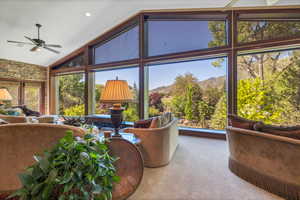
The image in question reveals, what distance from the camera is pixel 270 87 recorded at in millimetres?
3543

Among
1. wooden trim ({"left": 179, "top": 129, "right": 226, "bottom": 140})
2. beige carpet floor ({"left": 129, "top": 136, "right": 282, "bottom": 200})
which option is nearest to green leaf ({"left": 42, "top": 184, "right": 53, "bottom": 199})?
beige carpet floor ({"left": 129, "top": 136, "right": 282, "bottom": 200})

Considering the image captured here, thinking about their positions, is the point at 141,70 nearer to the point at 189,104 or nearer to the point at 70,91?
the point at 189,104

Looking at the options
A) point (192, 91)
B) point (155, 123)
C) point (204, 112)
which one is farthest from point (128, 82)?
point (155, 123)

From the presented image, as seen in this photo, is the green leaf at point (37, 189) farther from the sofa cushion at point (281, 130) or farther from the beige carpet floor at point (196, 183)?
the sofa cushion at point (281, 130)

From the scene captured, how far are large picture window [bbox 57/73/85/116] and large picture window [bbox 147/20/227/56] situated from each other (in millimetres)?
3539

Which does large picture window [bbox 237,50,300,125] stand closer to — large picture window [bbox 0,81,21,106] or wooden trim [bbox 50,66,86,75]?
wooden trim [bbox 50,66,86,75]

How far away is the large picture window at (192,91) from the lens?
13.4 ft

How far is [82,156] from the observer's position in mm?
913

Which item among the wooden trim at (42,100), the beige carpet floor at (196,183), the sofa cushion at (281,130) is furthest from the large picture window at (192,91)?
the wooden trim at (42,100)

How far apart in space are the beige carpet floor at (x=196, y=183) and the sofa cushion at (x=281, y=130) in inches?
27.5

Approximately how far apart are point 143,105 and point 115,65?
190cm

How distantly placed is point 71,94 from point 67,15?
3447mm

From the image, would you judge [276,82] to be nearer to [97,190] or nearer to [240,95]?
[240,95]

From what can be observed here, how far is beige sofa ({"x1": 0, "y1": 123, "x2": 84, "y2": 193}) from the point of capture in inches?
58.7
